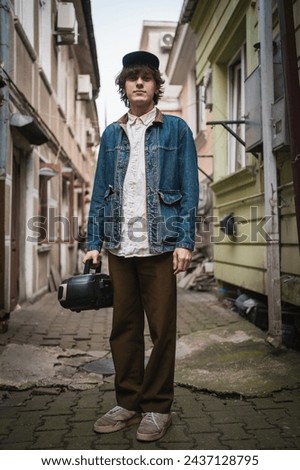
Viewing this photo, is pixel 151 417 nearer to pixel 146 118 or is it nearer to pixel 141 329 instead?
pixel 141 329

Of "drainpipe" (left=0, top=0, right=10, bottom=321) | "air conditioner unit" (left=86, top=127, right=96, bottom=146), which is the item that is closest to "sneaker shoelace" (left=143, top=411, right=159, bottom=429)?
"drainpipe" (left=0, top=0, right=10, bottom=321)

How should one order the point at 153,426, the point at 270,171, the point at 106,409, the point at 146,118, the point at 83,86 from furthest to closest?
the point at 83,86
the point at 270,171
the point at 106,409
the point at 146,118
the point at 153,426

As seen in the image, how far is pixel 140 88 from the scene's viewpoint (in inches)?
111

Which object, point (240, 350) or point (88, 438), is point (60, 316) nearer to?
point (240, 350)

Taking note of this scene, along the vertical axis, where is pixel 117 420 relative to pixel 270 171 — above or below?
below

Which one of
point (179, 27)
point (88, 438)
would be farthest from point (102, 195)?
point (179, 27)

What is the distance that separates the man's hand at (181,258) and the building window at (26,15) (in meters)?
5.42

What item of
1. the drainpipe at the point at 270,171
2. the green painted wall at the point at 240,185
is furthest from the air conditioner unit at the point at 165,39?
the drainpipe at the point at 270,171

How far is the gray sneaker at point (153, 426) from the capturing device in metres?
2.61

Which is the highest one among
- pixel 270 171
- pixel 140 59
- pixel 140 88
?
pixel 140 59

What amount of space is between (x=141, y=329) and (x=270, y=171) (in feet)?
8.21

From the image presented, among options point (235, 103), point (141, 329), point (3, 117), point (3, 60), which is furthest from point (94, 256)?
point (235, 103)

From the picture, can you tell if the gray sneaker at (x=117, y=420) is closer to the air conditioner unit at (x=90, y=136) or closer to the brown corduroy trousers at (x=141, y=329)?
the brown corduroy trousers at (x=141, y=329)

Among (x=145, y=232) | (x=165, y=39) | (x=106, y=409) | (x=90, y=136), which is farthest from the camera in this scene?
(x=90, y=136)
